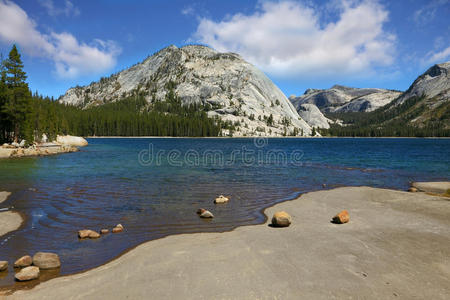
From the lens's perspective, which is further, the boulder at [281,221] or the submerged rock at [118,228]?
the boulder at [281,221]

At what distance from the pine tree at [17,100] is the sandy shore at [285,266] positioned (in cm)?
7914

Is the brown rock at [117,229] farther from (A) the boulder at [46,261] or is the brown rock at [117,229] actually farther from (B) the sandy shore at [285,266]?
(A) the boulder at [46,261]

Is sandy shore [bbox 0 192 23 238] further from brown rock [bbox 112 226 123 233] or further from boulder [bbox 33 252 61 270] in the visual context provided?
brown rock [bbox 112 226 123 233]

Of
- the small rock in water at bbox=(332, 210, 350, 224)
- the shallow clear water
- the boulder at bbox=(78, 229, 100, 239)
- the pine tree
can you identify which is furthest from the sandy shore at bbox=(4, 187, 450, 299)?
the pine tree

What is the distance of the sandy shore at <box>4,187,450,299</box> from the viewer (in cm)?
851

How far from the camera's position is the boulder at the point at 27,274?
975 centimetres

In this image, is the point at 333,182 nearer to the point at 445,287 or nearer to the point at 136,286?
the point at 445,287

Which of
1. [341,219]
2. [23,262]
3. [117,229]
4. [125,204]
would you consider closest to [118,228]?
[117,229]

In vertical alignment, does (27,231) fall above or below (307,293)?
below

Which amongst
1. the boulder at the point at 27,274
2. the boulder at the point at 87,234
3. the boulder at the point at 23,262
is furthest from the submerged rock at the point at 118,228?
the boulder at the point at 27,274

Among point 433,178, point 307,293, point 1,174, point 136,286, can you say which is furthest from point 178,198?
point 433,178

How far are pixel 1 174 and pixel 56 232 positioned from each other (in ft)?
98.5

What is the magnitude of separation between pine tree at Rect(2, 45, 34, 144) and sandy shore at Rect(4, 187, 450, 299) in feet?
260

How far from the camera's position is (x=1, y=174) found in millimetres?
36156
